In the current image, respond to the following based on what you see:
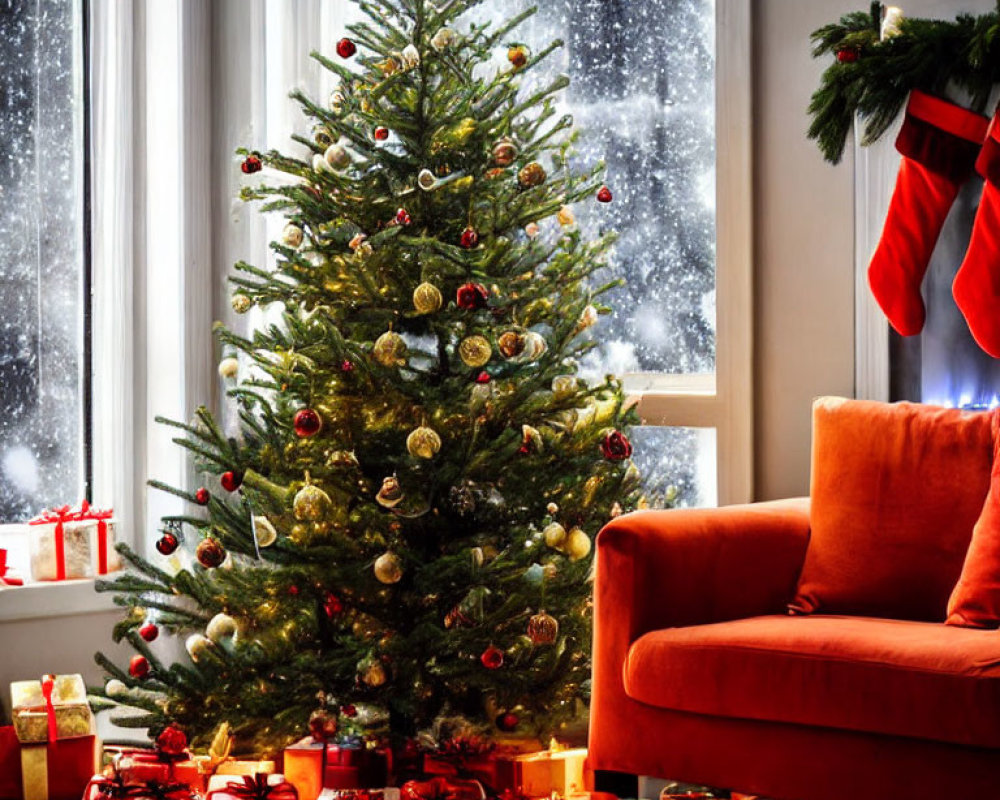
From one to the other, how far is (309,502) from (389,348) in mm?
356

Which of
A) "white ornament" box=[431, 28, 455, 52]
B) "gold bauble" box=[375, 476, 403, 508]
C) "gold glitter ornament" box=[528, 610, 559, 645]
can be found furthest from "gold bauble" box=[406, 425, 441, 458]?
"white ornament" box=[431, 28, 455, 52]

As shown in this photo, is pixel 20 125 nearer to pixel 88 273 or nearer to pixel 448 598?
pixel 88 273

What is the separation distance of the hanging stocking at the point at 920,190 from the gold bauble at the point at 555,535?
1.05 meters

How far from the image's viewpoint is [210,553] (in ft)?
8.75

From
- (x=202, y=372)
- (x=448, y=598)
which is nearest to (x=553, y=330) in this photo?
(x=448, y=598)

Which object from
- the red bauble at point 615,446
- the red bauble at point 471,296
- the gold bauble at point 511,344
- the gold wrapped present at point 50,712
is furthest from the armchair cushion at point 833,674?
the gold wrapped present at point 50,712

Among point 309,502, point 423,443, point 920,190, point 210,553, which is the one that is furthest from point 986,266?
point 210,553

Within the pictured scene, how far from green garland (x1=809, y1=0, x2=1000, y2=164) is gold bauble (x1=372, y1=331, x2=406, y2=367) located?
1.26m

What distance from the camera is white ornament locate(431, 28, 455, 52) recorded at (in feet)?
9.13

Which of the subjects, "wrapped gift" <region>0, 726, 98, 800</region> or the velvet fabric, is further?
"wrapped gift" <region>0, 726, 98, 800</region>

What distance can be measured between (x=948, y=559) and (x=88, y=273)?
242 centimetres

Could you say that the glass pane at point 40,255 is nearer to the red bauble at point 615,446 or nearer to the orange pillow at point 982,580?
the red bauble at point 615,446

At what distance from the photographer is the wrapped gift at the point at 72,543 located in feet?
11.1

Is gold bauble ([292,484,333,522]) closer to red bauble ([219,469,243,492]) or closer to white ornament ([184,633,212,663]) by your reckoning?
red bauble ([219,469,243,492])
